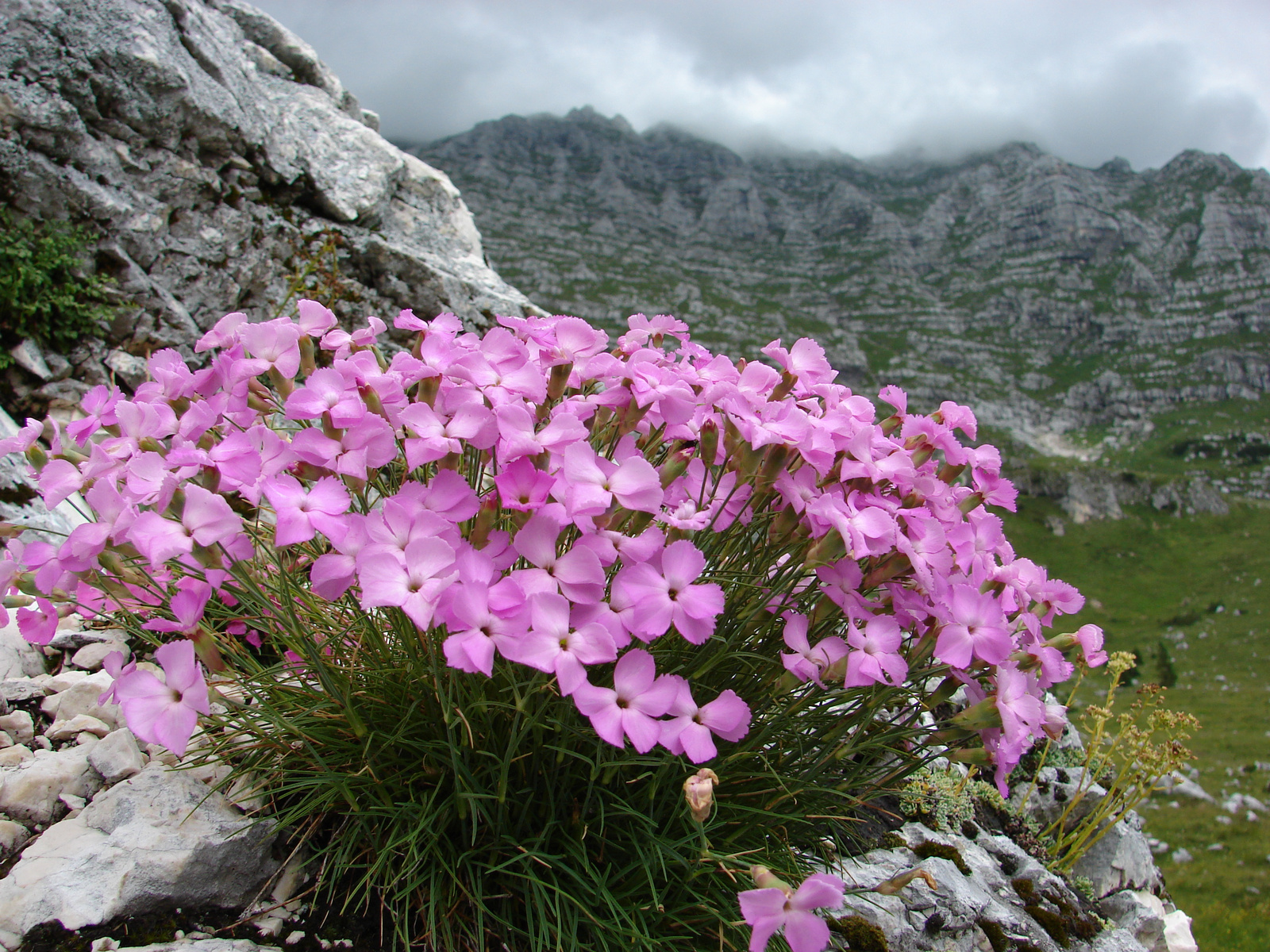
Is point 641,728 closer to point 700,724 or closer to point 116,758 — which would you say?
point 700,724

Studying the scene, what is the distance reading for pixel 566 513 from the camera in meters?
1.73

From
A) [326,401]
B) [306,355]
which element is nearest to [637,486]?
[326,401]

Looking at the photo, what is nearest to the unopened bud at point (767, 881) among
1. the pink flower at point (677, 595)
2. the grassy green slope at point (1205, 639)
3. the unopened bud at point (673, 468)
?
the pink flower at point (677, 595)

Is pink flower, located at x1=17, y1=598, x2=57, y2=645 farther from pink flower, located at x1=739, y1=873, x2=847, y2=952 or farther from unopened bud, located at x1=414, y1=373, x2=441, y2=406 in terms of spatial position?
pink flower, located at x1=739, y1=873, x2=847, y2=952

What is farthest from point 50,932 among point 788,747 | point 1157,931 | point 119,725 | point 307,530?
point 1157,931

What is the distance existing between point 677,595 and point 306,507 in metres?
1.02

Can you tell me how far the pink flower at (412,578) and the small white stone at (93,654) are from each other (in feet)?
10.2

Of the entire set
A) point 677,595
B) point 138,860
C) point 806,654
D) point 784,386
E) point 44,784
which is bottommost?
point 44,784

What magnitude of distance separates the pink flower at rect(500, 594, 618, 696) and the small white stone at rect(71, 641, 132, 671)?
338 cm

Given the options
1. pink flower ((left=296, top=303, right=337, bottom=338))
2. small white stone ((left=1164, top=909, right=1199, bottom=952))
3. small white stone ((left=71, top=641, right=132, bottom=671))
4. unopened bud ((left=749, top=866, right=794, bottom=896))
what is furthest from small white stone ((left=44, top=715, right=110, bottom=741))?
small white stone ((left=1164, top=909, right=1199, bottom=952))

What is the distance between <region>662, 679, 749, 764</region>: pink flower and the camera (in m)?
1.71

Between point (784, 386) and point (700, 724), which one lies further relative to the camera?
point (784, 386)

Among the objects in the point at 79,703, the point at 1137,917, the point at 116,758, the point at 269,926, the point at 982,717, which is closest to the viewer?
the point at 982,717

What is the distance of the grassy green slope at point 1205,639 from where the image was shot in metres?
24.5
